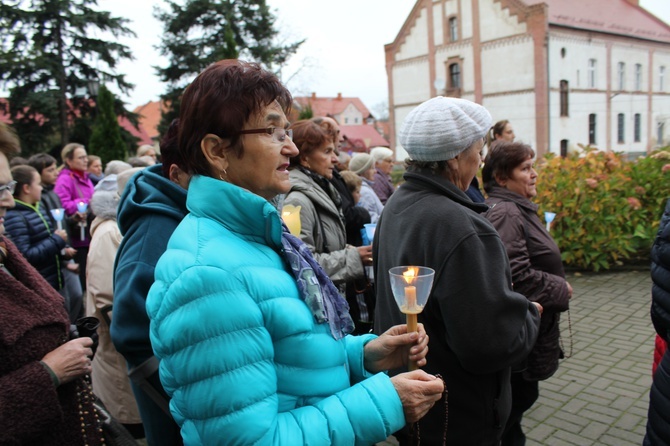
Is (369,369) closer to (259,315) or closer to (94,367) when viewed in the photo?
(259,315)

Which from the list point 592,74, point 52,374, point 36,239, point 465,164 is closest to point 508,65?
point 592,74

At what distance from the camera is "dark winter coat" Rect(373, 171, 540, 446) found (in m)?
1.97

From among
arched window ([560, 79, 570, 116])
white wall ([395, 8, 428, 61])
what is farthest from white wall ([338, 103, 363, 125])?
arched window ([560, 79, 570, 116])

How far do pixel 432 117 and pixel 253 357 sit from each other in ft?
4.52

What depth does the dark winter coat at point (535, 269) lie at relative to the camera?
2.94 m

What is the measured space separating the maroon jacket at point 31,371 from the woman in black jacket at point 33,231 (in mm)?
2950

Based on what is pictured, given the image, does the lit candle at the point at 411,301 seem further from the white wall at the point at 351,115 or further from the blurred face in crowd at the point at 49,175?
the white wall at the point at 351,115

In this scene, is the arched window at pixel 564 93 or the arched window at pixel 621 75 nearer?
the arched window at pixel 564 93

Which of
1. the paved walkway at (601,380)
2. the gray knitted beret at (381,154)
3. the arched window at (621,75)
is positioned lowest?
the paved walkway at (601,380)

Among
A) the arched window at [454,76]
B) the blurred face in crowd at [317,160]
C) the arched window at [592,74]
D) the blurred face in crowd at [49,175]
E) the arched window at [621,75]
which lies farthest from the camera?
the arched window at [621,75]

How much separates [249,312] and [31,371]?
41.6 inches

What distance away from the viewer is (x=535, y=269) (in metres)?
3.03

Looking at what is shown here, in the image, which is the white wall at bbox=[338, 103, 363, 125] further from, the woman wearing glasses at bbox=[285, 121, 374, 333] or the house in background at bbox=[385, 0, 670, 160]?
the woman wearing glasses at bbox=[285, 121, 374, 333]

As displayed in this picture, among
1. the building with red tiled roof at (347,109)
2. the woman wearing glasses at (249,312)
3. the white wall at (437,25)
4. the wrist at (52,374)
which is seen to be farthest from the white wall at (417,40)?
the building with red tiled roof at (347,109)
